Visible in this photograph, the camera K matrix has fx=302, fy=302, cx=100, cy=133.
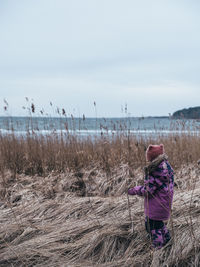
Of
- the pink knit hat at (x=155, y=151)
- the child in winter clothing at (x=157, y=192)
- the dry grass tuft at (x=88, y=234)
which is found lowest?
the dry grass tuft at (x=88, y=234)

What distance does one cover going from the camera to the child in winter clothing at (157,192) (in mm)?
2289

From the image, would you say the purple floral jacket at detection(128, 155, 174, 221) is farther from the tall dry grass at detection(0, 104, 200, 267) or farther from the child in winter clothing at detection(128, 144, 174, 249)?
the tall dry grass at detection(0, 104, 200, 267)

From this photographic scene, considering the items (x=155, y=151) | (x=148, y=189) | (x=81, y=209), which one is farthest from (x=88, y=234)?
(x=155, y=151)

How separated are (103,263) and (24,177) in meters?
2.57

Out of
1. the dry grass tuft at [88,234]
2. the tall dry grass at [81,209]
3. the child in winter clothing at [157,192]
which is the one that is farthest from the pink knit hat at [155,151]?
the dry grass tuft at [88,234]

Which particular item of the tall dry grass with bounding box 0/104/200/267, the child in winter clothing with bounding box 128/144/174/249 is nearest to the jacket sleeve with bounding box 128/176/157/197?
the child in winter clothing with bounding box 128/144/174/249

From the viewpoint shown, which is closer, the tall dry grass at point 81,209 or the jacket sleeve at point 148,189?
the jacket sleeve at point 148,189

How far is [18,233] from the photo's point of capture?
2.89 meters

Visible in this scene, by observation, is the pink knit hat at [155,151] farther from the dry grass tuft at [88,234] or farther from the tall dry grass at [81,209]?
the dry grass tuft at [88,234]

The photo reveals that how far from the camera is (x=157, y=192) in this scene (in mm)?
2338

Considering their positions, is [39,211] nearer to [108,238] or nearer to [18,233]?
[18,233]

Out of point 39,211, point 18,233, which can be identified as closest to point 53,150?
point 39,211

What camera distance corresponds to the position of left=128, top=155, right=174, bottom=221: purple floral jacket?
7.51 feet

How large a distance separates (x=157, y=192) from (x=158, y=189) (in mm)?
26
